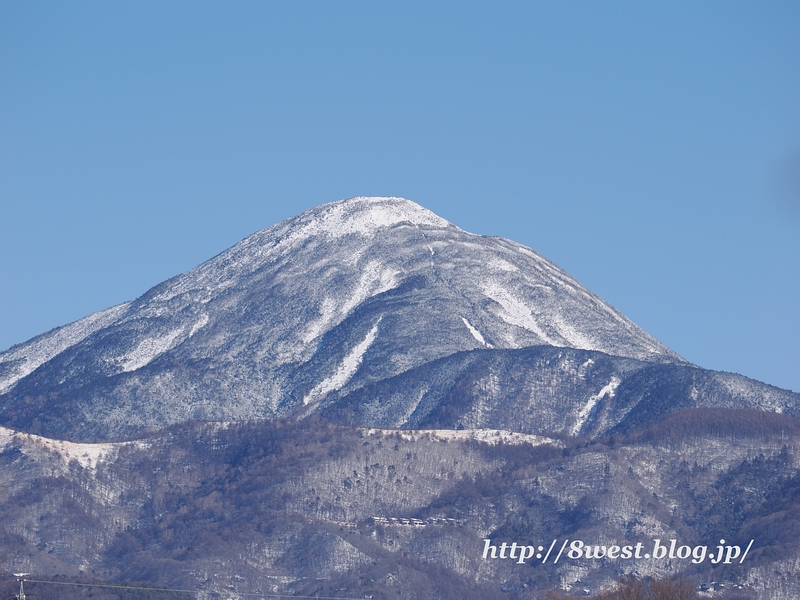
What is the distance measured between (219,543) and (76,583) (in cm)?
2798

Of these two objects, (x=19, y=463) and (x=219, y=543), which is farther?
(x=19, y=463)

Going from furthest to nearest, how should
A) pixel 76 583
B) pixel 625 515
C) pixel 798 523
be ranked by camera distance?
1. pixel 625 515
2. pixel 798 523
3. pixel 76 583

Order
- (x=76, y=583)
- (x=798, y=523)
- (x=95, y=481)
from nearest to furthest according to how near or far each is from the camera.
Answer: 1. (x=76, y=583)
2. (x=798, y=523)
3. (x=95, y=481)

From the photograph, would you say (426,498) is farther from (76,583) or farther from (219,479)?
(76,583)

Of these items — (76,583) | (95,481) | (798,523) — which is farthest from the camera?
(95,481)

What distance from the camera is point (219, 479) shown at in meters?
190

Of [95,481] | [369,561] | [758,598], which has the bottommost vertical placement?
[758,598]

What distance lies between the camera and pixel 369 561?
15975 cm

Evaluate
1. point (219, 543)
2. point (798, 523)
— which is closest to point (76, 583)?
point (219, 543)

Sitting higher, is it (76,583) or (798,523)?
(76,583)

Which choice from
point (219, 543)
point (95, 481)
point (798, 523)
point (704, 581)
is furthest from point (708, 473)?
point (95, 481)

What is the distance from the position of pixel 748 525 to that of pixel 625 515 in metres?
10.8

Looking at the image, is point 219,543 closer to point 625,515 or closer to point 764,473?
point 625,515

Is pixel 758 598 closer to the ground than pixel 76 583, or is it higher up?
closer to the ground
